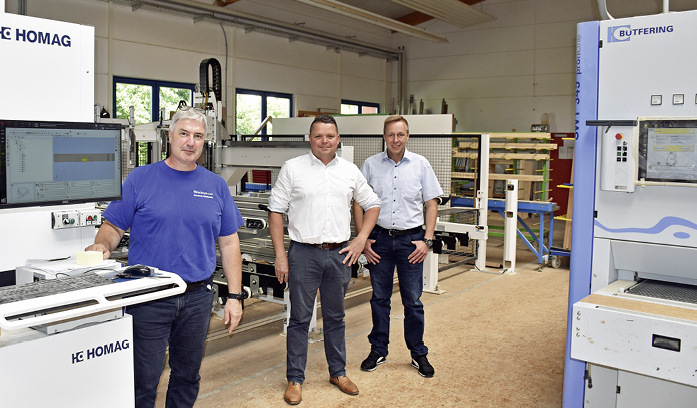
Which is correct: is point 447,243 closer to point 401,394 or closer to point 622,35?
point 401,394

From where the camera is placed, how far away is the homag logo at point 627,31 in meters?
2.62

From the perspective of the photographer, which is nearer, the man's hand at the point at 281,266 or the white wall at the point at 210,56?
the man's hand at the point at 281,266

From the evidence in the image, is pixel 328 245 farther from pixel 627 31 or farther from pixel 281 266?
pixel 627 31

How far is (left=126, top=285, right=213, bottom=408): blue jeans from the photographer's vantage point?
7.86ft

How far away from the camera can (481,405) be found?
344cm

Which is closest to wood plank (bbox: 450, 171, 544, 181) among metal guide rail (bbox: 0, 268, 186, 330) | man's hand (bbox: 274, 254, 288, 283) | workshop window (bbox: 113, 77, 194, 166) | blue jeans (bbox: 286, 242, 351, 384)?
blue jeans (bbox: 286, 242, 351, 384)

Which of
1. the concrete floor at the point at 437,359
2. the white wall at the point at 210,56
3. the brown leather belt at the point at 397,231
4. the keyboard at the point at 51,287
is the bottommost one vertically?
the concrete floor at the point at 437,359

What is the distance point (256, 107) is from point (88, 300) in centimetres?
979

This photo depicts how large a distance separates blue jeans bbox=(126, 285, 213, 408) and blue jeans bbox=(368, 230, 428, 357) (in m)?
1.46

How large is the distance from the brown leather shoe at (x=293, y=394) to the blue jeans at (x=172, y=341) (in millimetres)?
869

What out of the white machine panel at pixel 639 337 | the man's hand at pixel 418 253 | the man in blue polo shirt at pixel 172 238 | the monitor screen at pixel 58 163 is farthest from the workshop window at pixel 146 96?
the white machine panel at pixel 639 337

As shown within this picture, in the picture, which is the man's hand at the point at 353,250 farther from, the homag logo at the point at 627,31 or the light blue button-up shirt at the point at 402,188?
the homag logo at the point at 627,31

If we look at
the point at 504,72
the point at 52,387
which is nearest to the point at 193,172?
the point at 52,387

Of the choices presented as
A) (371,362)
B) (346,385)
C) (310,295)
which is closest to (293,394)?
(346,385)
